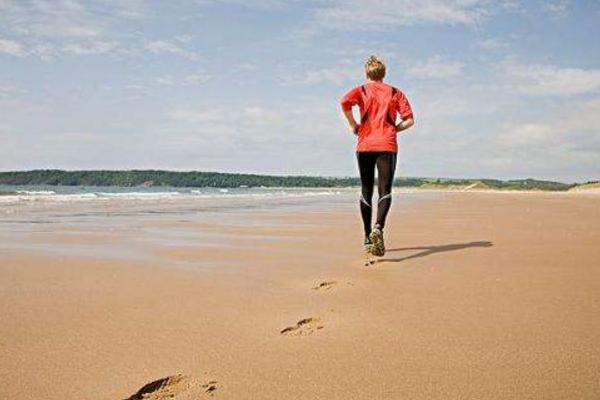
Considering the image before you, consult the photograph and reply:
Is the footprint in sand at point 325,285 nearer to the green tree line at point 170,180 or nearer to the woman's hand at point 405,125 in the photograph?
the woman's hand at point 405,125

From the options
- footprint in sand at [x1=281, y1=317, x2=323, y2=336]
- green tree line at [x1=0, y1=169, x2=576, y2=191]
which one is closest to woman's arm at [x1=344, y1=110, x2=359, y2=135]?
footprint in sand at [x1=281, y1=317, x2=323, y2=336]

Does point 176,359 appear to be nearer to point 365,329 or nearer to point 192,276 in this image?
point 365,329

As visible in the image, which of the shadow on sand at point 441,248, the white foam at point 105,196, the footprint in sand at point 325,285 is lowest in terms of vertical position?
the white foam at point 105,196

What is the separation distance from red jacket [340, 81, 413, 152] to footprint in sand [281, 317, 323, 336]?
114 inches

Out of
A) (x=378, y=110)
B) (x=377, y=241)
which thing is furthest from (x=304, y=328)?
(x=378, y=110)

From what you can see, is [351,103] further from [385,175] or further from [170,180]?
[170,180]

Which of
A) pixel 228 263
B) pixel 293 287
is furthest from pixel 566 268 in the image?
pixel 228 263

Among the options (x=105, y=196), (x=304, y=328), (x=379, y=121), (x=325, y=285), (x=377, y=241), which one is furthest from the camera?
(x=105, y=196)

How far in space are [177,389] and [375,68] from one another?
4.30 metres

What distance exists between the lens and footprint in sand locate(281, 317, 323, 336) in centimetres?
269

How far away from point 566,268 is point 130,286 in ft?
11.3

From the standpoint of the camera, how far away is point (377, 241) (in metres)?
5.16

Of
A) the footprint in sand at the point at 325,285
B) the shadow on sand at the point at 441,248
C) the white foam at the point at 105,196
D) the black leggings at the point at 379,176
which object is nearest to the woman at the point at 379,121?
the black leggings at the point at 379,176

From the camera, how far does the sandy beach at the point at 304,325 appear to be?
199 cm
